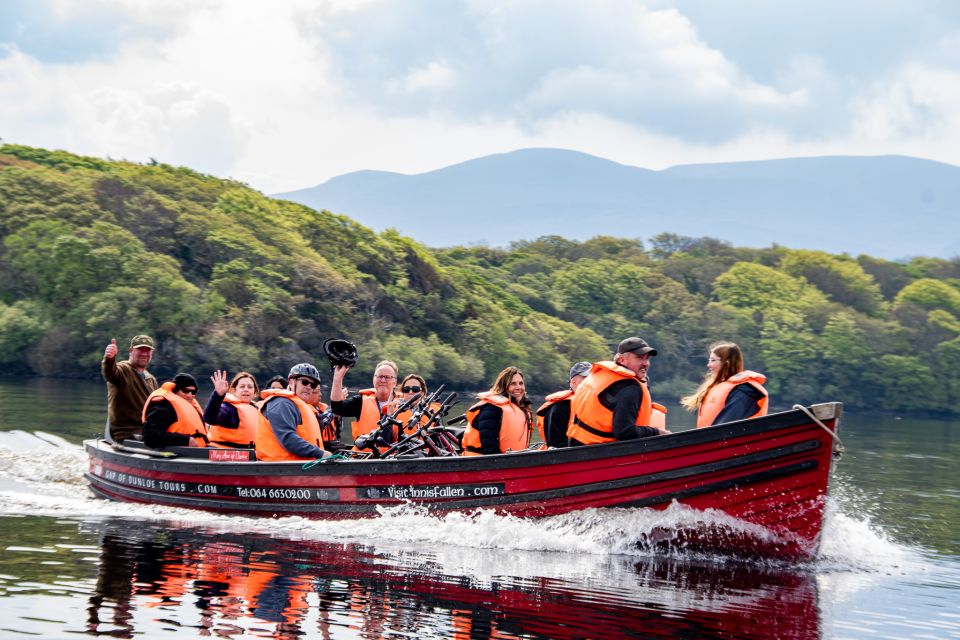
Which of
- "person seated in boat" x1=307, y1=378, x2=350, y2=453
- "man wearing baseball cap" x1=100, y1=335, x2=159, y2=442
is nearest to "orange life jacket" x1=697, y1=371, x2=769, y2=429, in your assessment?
"person seated in boat" x1=307, y1=378, x2=350, y2=453

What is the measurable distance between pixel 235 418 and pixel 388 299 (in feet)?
171

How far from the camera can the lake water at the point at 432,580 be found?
8117 millimetres

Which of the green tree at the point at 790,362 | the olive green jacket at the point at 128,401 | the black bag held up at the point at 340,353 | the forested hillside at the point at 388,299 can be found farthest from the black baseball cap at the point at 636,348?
the green tree at the point at 790,362

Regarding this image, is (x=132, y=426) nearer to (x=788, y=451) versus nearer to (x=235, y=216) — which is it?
(x=788, y=451)

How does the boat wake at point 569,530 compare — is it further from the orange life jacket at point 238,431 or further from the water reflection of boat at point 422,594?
the orange life jacket at point 238,431

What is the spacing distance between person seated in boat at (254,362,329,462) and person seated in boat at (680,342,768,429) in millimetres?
3929

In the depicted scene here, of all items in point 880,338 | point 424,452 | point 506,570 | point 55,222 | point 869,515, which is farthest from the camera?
point 880,338

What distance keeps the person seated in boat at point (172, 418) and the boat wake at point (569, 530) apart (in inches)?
34.8

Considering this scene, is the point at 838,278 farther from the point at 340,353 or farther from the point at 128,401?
the point at 340,353

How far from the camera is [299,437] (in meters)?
12.7

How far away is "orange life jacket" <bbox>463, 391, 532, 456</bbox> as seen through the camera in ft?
39.7

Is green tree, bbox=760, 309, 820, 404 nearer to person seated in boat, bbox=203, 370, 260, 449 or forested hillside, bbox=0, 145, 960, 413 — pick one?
forested hillside, bbox=0, 145, 960, 413

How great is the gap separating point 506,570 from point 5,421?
17.9 meters

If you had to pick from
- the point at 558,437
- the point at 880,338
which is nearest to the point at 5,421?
the point at 558,437
